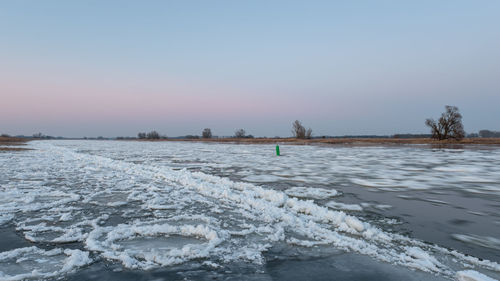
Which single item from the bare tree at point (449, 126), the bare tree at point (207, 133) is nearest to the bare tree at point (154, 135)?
the bare tree at point (207, 133)

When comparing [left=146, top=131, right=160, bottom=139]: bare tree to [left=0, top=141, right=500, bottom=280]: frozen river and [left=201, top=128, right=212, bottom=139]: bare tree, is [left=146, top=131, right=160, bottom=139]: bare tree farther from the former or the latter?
[left=0, top=141, right=500, bottom=280]: frozen river

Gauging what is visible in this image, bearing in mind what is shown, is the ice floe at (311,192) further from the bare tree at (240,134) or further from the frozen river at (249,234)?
the bare tree at (240,134)

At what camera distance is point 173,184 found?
778cm

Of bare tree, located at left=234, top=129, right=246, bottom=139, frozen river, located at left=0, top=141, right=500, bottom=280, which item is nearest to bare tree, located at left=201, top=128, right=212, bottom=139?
bare tree, located at left=234, top=129, right=246, bottom=139

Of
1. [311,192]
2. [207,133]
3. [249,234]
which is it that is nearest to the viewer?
[249,234]

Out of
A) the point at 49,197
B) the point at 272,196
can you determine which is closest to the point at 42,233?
the point at 49,197

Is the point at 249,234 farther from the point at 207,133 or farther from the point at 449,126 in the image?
the point at 207,133

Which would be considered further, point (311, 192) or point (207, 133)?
point (207, 133)

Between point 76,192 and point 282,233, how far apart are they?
5518 millimetres

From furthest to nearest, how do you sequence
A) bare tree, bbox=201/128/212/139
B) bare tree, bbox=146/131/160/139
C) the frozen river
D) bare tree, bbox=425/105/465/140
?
bare tree, bbox=146/131/160/139, bare tree, bbox=201/128/212/139, bare tree, bbox=425/105/465/140, the frozen river

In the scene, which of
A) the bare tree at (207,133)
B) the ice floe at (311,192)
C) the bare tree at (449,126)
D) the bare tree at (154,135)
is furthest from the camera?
the bare tree at (154,135)

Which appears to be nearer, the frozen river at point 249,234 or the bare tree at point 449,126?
the frozen river at point 249,234

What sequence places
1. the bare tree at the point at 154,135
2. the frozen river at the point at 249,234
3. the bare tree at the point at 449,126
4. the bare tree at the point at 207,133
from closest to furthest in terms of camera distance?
1. the frozen river at the point at 249,234
2. the bare tree at the point at 449,126
3. the bare tree at the point at 207,133
4. the bare tree at the point at 154,135

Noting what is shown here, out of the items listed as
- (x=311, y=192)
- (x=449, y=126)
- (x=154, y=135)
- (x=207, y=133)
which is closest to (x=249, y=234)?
(x=311, y=192)
